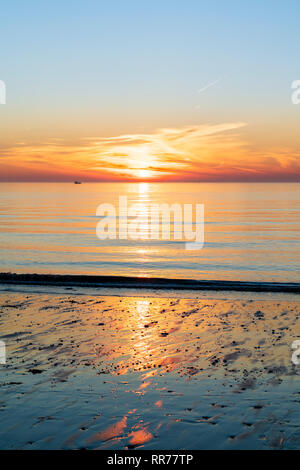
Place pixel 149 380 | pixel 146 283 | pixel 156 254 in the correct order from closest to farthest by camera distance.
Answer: pixel 149 380 < pixel 146 283 < pixel 156 254

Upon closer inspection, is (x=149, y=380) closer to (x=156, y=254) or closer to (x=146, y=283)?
(x=146, y=283)

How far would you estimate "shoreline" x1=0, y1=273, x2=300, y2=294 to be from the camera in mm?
23922

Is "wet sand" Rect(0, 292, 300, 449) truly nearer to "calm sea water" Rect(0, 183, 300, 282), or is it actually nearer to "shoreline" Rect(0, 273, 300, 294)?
"shoreline" Rect(0, 273, 300, 294)

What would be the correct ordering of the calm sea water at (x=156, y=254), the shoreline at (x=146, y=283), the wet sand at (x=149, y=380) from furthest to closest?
the calm sea water at (x=156, y=254) < the shoreline at (x=146, y=283) < the wet sand at (x=149, y=380)

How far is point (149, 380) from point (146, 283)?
48.3ft

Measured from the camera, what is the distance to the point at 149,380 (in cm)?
1071

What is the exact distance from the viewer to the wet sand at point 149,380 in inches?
323

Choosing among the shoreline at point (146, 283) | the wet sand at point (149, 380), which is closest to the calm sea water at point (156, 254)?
the shoreline at point (146, 283)

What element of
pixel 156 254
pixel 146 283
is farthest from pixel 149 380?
pixel 156 254

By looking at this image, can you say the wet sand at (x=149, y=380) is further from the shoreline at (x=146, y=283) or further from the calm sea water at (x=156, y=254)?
the calm sea water at (x=156, y=254)

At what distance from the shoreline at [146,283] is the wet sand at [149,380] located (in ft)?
→ 19.4

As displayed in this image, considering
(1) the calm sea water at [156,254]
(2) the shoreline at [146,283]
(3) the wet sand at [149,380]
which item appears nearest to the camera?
(3) the wet sand at [149,380]

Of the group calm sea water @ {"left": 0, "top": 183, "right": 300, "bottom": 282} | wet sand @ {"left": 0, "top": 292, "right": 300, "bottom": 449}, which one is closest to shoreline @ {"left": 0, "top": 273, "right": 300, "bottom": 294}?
calm sea water @ {"left": 0, "top": 183, "right": 300, "bottom": 282}

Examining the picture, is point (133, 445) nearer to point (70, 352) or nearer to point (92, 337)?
point (70, 352)
